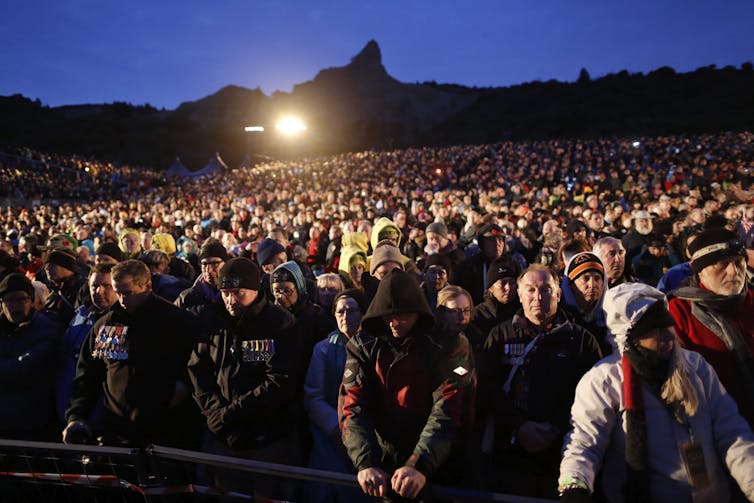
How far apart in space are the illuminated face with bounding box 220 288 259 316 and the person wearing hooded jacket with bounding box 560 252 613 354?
2.03 metres

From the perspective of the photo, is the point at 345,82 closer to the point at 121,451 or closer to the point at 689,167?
the point at 689,167

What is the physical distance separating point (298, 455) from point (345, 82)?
83.9m

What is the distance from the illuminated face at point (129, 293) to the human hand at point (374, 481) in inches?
76.4

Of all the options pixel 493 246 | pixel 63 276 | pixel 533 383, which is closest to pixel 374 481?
pixel 533 383

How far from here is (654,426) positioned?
1758 millimetres

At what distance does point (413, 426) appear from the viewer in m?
2.10

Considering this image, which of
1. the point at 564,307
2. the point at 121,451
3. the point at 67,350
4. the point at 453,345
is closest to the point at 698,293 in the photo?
the point at 564,307

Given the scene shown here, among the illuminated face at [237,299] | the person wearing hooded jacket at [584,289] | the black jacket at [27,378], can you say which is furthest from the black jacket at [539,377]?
the black jacket at [27,378]

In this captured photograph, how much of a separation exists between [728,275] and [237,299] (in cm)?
275

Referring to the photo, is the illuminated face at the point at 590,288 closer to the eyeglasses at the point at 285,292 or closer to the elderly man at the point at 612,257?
the elderly man at the point at 612,257

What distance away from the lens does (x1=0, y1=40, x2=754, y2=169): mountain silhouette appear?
49.8 meters

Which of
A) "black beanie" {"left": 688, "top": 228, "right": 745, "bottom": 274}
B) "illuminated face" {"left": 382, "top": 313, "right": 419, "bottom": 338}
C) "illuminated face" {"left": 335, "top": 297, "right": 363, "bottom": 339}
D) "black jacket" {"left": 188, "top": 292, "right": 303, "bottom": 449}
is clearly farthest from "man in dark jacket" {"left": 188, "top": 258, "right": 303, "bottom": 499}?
"black beanie" {"left": 688, "top": 228, "right": 745, "bottom": 274}

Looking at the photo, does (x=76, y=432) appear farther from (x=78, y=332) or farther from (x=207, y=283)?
(x=207, y=283)

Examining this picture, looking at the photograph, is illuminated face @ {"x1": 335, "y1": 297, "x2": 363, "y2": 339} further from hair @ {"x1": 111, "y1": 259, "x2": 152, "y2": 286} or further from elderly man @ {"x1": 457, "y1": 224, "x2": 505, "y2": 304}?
elderly man @ {"x1": 457, "y1": 224, "x2": 505, "y2": 304}
